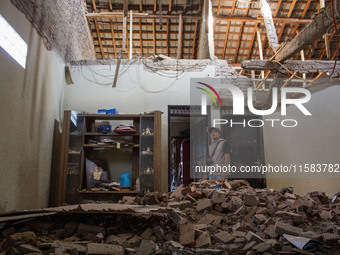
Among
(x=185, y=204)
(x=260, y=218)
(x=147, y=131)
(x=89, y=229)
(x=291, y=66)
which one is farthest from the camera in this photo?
(x=291, y=66)

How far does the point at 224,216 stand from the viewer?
331 cm

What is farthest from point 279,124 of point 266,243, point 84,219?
point 84,219

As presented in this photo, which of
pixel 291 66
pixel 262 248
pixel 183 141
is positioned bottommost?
pixel 262 248

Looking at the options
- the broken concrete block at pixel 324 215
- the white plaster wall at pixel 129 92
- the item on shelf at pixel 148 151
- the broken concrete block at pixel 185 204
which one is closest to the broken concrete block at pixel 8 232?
the broken concrete block at pixel 185 204

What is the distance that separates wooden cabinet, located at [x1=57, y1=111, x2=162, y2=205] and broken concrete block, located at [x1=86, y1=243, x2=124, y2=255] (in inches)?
131

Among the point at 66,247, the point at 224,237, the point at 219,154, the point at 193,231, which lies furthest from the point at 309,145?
the point at 66,247

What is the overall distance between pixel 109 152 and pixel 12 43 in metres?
3.01

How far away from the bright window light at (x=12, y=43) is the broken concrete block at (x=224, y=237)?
3.74 meters

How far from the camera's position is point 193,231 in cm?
262

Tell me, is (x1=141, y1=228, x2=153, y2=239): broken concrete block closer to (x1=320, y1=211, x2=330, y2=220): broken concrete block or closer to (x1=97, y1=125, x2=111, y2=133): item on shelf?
(x1=320, y1=211, x2=330, y2=220): broken concrete block

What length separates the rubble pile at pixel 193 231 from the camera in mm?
2371

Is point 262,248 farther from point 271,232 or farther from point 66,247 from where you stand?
point 66,247

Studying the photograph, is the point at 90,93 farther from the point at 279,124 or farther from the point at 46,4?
the point at 279,124

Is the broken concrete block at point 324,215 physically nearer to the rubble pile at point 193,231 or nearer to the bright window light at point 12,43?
the rubble pile at point 193,231
